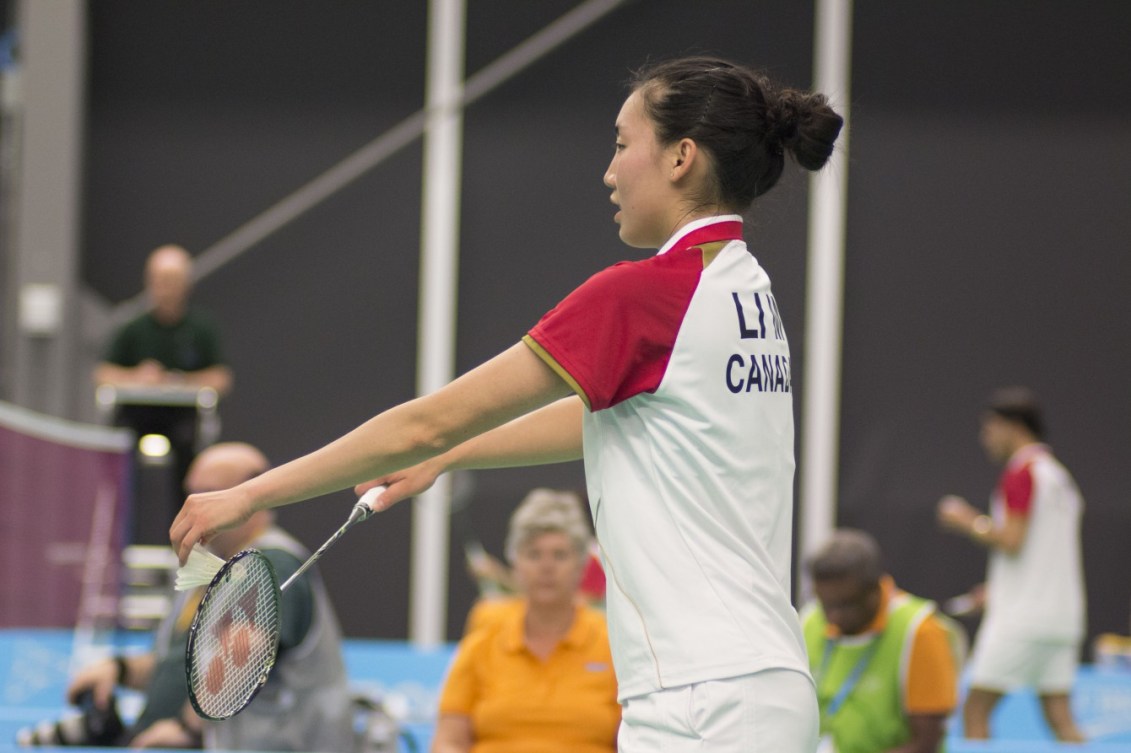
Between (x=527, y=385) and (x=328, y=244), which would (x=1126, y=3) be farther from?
(x=527, y=385)

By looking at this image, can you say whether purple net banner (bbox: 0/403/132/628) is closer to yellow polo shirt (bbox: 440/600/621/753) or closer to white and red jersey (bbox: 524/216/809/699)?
yellow polo shirt (bbox: 440/600/621/753)

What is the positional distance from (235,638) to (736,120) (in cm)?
87

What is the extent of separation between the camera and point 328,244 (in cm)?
888

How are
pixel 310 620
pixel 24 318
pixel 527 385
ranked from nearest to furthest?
pixel 527 385
pixel 310 620
pixel 24 318

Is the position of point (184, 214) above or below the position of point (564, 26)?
below

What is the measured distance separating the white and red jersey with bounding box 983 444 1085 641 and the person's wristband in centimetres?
334

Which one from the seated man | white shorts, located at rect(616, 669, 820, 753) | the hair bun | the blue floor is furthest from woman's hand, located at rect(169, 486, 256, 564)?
the blue floor

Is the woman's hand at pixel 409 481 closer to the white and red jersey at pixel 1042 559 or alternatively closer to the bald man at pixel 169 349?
the white and red jersey at pixel 1042 559

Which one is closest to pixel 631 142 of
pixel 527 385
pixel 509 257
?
pixel 527 385

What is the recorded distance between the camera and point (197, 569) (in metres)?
1.84

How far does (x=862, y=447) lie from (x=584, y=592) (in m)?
3.67

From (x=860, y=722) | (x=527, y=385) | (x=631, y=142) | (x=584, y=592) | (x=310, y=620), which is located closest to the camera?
(x=527, y=385)

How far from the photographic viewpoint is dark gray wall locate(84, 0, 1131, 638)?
347 inches

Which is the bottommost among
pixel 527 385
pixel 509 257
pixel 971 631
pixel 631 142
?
pixel 971 631
